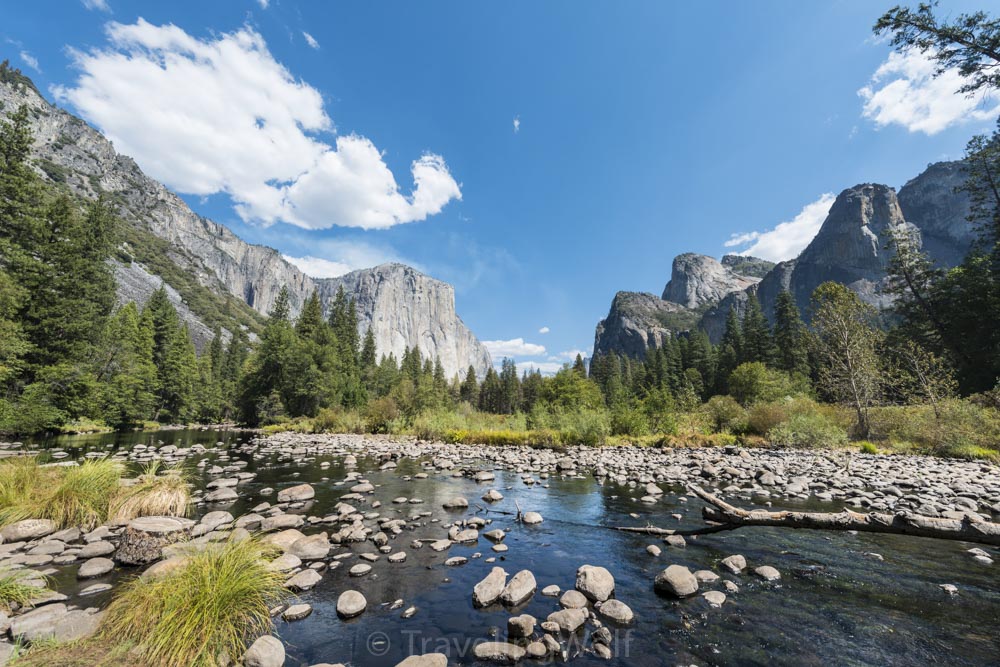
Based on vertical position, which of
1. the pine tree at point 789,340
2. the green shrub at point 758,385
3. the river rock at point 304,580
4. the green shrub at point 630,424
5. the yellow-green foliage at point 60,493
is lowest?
the river rock at point 304,580

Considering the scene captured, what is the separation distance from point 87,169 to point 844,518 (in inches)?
8385

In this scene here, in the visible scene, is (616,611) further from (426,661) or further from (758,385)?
(758,385)

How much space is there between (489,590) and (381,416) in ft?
99.0

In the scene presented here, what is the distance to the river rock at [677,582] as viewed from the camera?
4.99 meters

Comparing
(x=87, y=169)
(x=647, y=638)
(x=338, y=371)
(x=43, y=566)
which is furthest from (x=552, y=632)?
(x=87, y=169)

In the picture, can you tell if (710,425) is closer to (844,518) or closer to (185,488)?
(844,518)

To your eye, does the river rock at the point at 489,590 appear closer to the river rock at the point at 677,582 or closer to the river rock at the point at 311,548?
the river rock at the point at 677,582

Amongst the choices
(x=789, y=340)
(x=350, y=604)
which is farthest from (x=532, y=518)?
(x=789, y=340)

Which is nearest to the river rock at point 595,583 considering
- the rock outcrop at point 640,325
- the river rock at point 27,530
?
the river rock at point 27,530

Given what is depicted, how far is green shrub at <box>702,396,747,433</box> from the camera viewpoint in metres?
24.1

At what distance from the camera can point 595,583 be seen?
5055 millimetres

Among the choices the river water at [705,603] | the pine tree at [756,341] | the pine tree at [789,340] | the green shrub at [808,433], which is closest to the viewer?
the river water at [705,603]

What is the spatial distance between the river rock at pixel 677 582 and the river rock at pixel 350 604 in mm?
3939

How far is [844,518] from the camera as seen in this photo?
3.99 m
